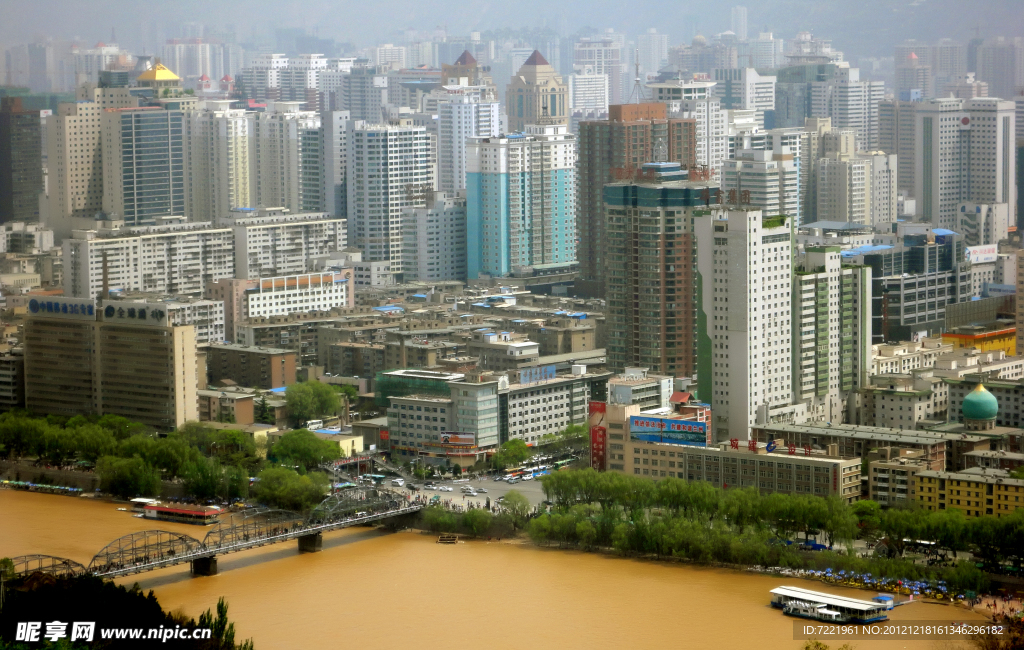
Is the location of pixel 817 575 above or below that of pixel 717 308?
below

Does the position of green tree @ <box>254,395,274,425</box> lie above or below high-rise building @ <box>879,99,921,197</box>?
below

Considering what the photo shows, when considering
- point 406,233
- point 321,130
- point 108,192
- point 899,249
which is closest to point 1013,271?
point 899,249

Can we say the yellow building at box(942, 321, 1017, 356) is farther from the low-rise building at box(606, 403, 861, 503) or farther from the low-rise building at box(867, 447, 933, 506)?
the low-rise building at box(606, 403, 861, 503)

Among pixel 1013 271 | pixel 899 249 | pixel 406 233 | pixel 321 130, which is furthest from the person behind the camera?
pixel 321 130

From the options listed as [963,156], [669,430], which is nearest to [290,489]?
[669,430]

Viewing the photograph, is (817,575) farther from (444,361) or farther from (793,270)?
(444,361)

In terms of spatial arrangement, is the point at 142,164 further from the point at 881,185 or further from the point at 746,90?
the point at 746,90

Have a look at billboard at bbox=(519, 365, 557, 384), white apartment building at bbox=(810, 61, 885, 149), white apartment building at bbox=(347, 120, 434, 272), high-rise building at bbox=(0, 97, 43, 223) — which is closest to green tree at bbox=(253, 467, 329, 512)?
billboard at bbox=(519, 365, 557, 384)
